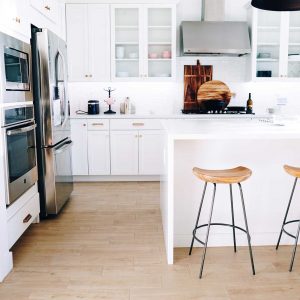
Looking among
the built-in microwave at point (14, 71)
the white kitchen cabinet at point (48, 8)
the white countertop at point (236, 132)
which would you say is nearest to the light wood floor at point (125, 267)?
the white countertop at point (236, 132)

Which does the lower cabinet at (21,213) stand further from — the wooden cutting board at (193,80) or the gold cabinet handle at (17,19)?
the wooden cutting board at (193,80)

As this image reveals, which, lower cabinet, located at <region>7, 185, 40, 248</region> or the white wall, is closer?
lower cabinet, located at <region>7, 185, 40, 248</region>

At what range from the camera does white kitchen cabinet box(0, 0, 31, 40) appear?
2646mm

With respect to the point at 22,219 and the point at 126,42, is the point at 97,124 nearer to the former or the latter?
the point at 126,42

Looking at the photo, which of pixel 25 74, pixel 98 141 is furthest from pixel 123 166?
pixel 25 74

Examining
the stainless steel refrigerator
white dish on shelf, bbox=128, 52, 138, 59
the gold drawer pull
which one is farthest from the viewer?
white dish on shelf, bbox=128, 52, 138, 59

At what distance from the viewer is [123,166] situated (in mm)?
5258

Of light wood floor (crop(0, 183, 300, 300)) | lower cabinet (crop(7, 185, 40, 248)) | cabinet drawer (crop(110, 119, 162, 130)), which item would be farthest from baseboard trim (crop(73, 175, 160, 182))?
lower cabinet (crop(7, 185, 40, 248))

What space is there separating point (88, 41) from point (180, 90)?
5.09 ft

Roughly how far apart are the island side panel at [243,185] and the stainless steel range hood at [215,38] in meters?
2.65

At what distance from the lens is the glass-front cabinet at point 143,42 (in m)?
5.25

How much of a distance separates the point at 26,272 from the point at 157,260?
3.09ft

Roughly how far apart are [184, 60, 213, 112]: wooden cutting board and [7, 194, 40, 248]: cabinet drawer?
2.99 metres

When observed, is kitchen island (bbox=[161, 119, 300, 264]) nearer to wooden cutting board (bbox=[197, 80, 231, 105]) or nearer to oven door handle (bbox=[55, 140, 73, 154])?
oven door handle (bbox=[55, 140, 73, 154])
